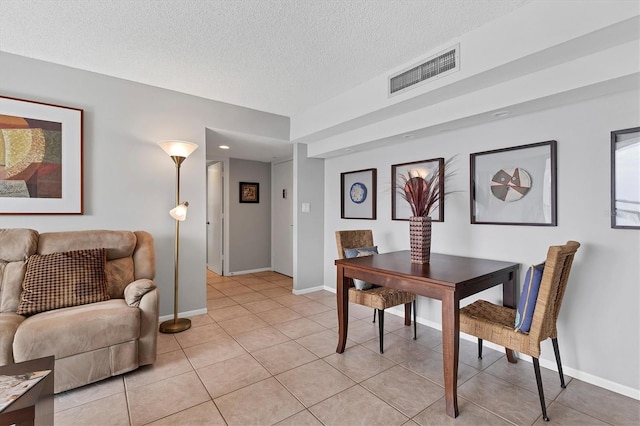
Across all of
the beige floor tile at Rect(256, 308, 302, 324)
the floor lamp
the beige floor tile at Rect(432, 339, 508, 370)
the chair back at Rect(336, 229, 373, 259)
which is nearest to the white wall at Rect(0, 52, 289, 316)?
the floor lamp

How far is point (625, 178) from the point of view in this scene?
6.31 ft

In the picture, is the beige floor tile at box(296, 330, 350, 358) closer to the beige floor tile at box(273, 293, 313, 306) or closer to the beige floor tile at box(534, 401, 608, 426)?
the beige floor tile at box(273, 293, 313, 306)

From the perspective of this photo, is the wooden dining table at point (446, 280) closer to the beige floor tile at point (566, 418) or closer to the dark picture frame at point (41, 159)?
the beige floor tile at point (566, 418)

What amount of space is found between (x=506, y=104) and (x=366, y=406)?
2.30 m

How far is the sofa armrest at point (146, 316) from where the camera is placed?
2184mm

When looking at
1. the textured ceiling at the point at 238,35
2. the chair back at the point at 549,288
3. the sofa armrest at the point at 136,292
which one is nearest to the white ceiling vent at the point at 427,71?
the textured ceiling at the point at 238,35

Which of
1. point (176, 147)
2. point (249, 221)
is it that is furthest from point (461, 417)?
point (249, 221)

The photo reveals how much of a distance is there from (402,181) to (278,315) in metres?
2.10

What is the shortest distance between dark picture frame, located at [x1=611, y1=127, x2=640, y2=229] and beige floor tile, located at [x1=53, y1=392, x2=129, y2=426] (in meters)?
3.27

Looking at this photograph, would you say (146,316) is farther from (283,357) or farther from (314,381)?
(314,381)

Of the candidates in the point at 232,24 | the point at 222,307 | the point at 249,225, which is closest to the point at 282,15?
the point at 232,24

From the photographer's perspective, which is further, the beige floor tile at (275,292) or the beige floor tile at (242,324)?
the beige floor tile at (275,292)

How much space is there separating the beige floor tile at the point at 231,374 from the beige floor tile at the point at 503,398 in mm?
1405

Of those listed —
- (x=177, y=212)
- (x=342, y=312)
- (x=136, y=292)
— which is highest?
(x=177, y=212)
